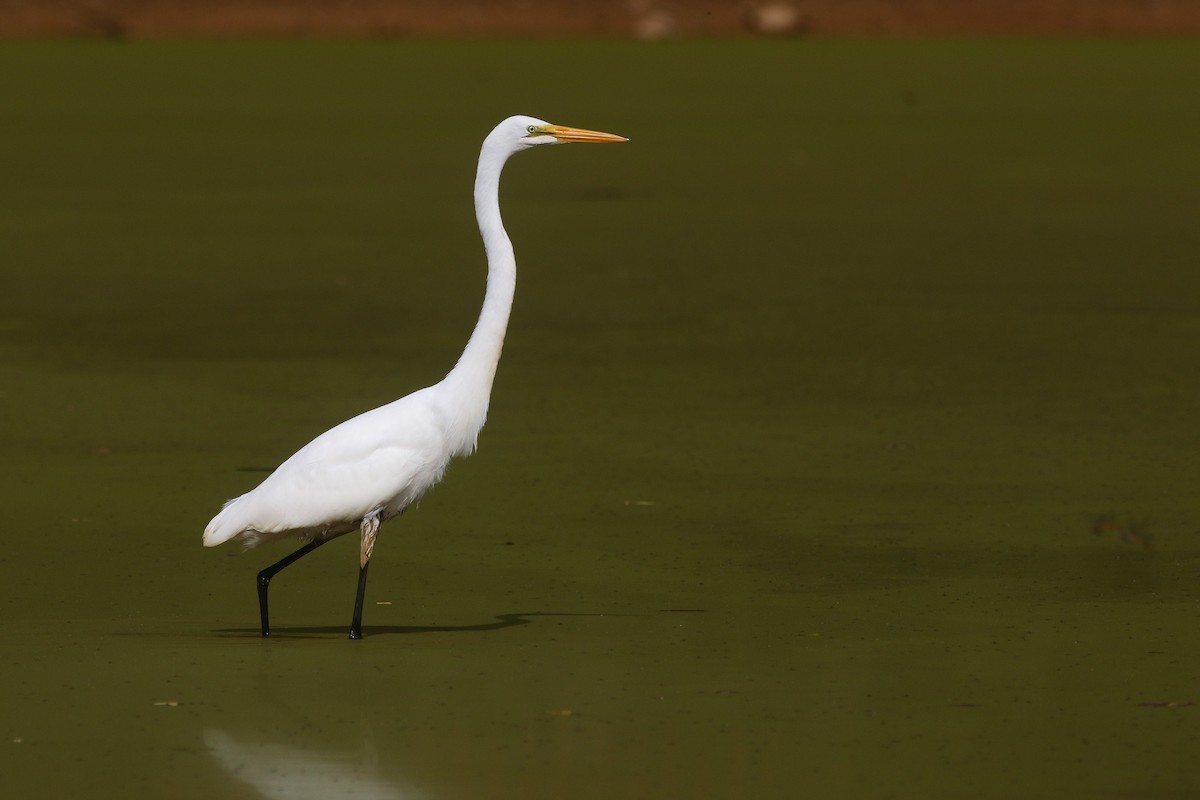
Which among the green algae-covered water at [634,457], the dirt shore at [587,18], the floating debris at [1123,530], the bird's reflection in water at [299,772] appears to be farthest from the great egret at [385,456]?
the dirt shore at [587,18]

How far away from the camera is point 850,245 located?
9.38 metres

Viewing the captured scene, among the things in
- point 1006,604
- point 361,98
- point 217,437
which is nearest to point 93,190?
point 361,98

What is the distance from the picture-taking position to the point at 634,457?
5723 mm

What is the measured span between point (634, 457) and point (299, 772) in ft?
8.25

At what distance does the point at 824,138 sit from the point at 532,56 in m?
3.59

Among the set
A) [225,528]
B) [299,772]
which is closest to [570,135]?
[225,528]

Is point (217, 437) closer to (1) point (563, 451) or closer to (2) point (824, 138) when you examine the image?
(1) point (563, 451)

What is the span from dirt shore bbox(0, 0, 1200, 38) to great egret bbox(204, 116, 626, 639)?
12.6m

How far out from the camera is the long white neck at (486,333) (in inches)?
164

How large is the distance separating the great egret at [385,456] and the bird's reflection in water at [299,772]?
0.61m

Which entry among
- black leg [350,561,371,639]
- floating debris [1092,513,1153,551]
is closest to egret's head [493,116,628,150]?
black leg [350,561,371,639]

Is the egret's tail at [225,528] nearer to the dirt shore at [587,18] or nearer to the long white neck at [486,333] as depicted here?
the long white neck at [486,333]

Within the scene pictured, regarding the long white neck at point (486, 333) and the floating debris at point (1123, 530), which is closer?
the long white neck at point (486, 333)

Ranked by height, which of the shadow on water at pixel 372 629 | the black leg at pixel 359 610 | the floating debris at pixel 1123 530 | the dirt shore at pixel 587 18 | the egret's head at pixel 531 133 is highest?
the dirt shore at pixel 587 18
